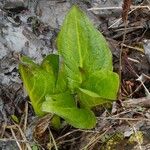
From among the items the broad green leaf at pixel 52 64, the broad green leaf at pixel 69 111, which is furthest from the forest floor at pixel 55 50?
the broad green leaf at pixel 52 64

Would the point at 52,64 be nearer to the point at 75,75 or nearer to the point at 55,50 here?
the point at 75,75

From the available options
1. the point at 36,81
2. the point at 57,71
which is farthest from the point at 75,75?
the point at 36,81

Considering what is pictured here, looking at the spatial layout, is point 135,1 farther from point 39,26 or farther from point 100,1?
point 39,26

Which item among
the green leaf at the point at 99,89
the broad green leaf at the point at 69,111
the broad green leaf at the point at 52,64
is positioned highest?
the broad green leaf at the point at 52,64

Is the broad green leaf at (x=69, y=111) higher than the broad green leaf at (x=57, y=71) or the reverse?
the reverse

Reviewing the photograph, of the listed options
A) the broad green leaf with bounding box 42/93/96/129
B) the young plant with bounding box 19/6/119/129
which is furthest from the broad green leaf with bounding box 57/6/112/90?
the broad green leaf with bounding box 42/93/96/129

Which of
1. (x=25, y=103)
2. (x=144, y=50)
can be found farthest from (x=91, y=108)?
(x=144, y=50)

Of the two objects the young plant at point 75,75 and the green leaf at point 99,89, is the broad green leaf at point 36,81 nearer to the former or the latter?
the young plant at point 75,75
